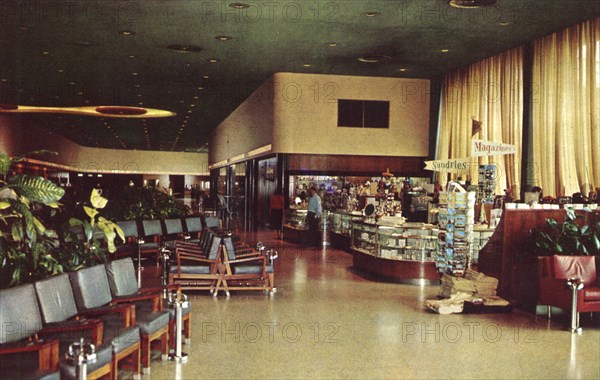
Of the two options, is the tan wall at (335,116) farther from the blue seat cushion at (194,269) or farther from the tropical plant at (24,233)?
the tropical plant at (24,233)

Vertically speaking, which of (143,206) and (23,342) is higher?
(143,206)

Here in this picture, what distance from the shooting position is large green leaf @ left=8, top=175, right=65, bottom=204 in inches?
195

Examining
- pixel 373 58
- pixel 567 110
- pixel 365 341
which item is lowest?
pixel 365 341

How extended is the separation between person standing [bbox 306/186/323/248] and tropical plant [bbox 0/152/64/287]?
10.2 metres

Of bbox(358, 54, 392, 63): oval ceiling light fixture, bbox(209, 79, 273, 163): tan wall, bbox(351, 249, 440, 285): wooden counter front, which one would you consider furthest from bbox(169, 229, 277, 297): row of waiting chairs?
bbox(209, 79, 273, 163): tan wall

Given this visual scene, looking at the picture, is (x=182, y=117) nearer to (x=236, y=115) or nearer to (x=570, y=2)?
→ (x=236, y=115)

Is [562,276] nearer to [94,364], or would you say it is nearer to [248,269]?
[248,269]

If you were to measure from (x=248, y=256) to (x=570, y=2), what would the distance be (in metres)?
6.94

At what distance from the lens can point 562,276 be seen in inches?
290

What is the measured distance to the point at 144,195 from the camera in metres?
13.3

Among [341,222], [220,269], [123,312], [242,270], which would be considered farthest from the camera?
[341,222]

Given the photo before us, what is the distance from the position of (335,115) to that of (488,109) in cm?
439

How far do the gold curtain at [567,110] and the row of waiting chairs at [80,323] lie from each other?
906cm

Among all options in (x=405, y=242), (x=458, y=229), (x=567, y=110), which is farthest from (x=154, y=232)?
(x=567, y=110)
